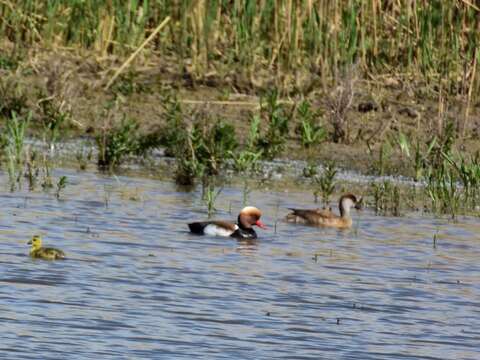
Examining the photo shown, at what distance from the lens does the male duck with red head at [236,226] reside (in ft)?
39.8

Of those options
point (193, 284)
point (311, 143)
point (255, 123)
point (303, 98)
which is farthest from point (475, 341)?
point (303, 98)

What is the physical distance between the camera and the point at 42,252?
10.5 m

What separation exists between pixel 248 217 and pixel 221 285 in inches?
93.4

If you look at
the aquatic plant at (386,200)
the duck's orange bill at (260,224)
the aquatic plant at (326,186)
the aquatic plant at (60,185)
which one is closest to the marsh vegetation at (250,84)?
the aquatic plant at (326,186)

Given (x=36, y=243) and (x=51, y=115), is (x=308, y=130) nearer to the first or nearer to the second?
(x=51, y=115)

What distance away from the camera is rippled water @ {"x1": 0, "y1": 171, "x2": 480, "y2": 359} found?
334 inches

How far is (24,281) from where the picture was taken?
9.88 metres

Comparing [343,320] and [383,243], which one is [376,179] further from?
[343,320]

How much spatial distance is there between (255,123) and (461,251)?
3639 millimetres

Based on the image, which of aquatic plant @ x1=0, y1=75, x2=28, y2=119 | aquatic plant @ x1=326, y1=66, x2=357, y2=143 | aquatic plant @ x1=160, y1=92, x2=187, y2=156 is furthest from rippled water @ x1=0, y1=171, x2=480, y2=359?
aquatic plant @ x1=0, y1=75, x2=28, y2=119

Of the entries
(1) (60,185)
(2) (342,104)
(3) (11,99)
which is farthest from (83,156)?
(2) (342,104)

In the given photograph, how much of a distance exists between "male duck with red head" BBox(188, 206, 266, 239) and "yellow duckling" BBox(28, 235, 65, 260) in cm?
160

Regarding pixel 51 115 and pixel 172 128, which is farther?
pixel 51 115

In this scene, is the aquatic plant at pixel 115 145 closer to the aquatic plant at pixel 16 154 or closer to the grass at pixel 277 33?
the aquatic plant at pixel 16 154
